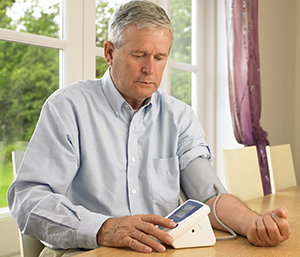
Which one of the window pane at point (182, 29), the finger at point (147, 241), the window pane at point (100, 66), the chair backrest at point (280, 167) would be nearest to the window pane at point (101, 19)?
the window pane at point (100, 66)

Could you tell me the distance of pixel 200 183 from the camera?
1.24 m

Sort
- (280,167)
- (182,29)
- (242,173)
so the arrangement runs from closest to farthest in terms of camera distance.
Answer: (242,173) < (280,167) < (182,29)

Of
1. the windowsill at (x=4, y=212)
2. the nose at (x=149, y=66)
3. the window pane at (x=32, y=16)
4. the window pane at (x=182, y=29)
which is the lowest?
the windowsill at (x=4, y=212)

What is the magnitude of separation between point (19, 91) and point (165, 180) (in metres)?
0.87

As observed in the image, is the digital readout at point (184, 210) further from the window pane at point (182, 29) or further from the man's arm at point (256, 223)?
the window pane at point (182, 29)

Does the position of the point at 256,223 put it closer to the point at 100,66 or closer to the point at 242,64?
the point at 100,66

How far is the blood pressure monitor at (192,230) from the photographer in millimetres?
890

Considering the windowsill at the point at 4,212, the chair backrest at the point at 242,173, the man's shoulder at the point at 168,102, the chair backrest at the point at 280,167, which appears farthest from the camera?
the chair backrest at the point at 280,167

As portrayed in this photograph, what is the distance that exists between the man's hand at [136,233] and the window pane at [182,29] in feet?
6.51

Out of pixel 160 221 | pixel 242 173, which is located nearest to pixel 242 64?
pixel 242 173

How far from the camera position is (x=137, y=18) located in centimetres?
117

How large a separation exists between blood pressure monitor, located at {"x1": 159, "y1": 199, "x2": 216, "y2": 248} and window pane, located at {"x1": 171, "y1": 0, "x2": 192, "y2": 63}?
1957mm

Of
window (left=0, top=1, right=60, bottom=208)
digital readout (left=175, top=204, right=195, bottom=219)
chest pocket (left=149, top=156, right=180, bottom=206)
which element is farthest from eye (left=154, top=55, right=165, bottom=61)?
window (left=0, top=1, right=60, bottom=208)

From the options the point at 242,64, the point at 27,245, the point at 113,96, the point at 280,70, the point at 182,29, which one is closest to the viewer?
the point at 27,245
